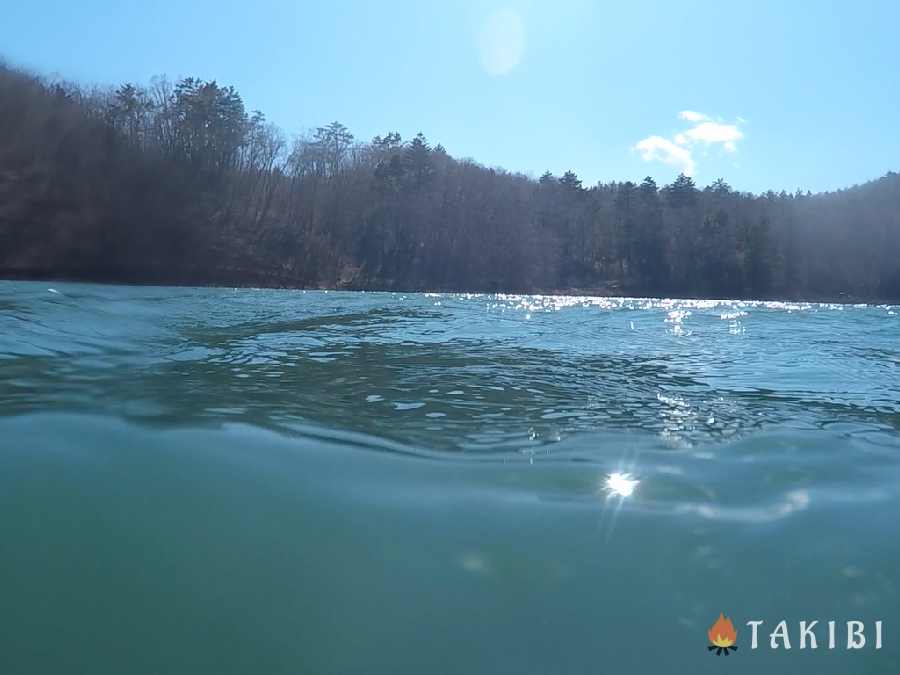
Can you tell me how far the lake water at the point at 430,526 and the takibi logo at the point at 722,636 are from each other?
27 millimetres

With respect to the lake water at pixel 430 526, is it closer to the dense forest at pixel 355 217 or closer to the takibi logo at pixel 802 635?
the takibi logo at pixel 802 635

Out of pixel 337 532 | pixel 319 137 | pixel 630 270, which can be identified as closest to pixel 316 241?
pixel 319 137

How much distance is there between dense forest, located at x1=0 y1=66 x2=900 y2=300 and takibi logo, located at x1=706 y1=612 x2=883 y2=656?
36893 millimetres

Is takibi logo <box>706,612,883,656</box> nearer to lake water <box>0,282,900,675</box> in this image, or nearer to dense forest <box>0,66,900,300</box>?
lake water <box>0,282,900,675</box>

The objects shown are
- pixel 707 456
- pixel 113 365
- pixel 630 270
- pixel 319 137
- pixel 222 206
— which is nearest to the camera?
pixel 707 456

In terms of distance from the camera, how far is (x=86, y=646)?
189cm

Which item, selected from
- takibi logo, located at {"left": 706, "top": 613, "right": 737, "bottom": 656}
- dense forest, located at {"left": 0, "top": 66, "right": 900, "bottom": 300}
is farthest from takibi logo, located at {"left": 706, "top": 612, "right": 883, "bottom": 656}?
dense forest, located at {"left": 0, "top": 66, "right": 900, "bottom": 300}

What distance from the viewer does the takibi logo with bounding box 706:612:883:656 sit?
2008 millimetres

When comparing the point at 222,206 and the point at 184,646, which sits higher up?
the point at 222,206

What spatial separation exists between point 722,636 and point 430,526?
988mm

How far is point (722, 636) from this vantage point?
204 cm

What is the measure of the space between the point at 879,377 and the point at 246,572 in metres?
6.09

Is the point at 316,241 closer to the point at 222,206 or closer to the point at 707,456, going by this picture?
the point at 222,206

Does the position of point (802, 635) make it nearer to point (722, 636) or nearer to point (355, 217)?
point (722, 636)
